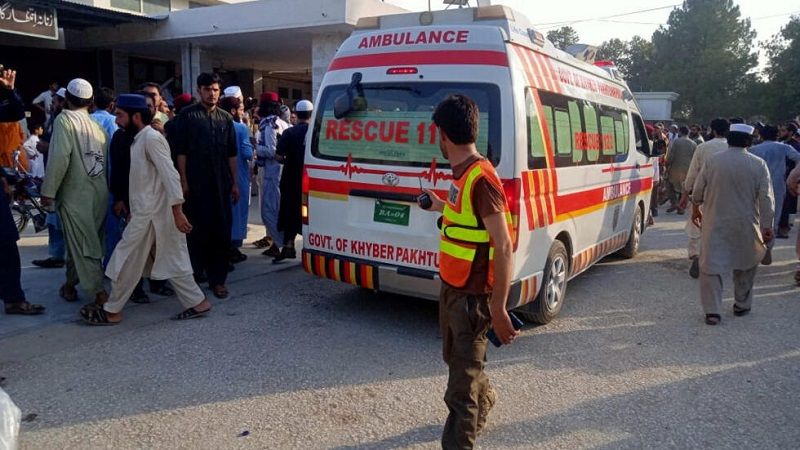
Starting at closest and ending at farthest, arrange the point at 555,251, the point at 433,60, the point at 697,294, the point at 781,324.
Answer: the point at 433,60 < the point at 555,251 < the point at 781,324 < the point at 697,294

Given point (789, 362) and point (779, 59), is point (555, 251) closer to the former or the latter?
point (789, 362)

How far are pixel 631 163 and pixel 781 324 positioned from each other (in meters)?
2.53

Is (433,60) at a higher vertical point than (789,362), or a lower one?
higher

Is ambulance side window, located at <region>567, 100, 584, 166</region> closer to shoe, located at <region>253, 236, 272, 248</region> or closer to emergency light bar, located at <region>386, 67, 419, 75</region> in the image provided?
emergency light bar, located at <region>386, 67, 419, 75</region>

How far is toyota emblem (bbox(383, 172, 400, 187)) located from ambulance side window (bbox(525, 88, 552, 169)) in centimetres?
98

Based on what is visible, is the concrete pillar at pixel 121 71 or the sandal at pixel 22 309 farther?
the concrete pillar at pixel 121 71

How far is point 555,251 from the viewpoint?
5.03 m

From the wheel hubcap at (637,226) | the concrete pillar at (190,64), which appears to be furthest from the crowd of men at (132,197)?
the concrete pillar at (190,64)

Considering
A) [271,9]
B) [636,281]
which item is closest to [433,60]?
[636,281]

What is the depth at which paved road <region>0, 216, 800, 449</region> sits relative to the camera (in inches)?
130

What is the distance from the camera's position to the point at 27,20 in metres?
13.0

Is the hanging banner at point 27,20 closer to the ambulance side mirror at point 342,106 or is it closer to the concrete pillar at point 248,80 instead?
the concrete pillar at point 248,80

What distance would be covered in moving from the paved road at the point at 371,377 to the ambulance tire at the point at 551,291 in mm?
147

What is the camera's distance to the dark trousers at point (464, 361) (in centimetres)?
286
